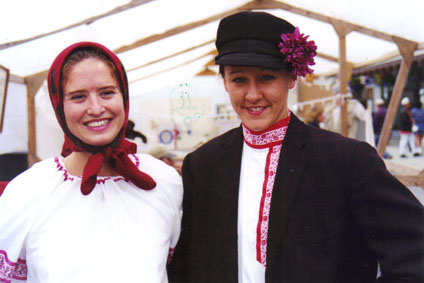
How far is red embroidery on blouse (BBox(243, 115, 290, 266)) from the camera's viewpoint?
141 centimetres

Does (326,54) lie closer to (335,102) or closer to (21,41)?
(335,102)

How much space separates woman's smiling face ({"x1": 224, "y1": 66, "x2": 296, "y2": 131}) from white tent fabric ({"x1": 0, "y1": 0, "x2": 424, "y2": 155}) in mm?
2138

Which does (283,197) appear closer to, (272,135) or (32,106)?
(272,135)

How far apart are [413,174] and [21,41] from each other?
4873 millimetres

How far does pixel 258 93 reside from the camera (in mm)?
1446

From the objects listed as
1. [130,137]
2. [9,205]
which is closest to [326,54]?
→ [130,137]

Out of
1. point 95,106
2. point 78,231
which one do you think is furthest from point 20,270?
point 95,106

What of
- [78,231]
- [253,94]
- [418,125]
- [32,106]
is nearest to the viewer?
[78,231]

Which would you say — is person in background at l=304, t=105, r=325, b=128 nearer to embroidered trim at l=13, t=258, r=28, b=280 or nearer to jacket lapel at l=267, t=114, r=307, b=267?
jacket lapel at l=267, t=114, r=307, b=267

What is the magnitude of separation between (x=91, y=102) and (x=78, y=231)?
0.43 meters

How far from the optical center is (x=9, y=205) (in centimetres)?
139

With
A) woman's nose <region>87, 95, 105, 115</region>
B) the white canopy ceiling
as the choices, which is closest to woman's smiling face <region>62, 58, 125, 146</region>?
woman's nose <region>87, 95, 105, 115</region>

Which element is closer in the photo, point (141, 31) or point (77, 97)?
point (77, 97)

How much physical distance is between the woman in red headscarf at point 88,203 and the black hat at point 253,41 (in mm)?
409
